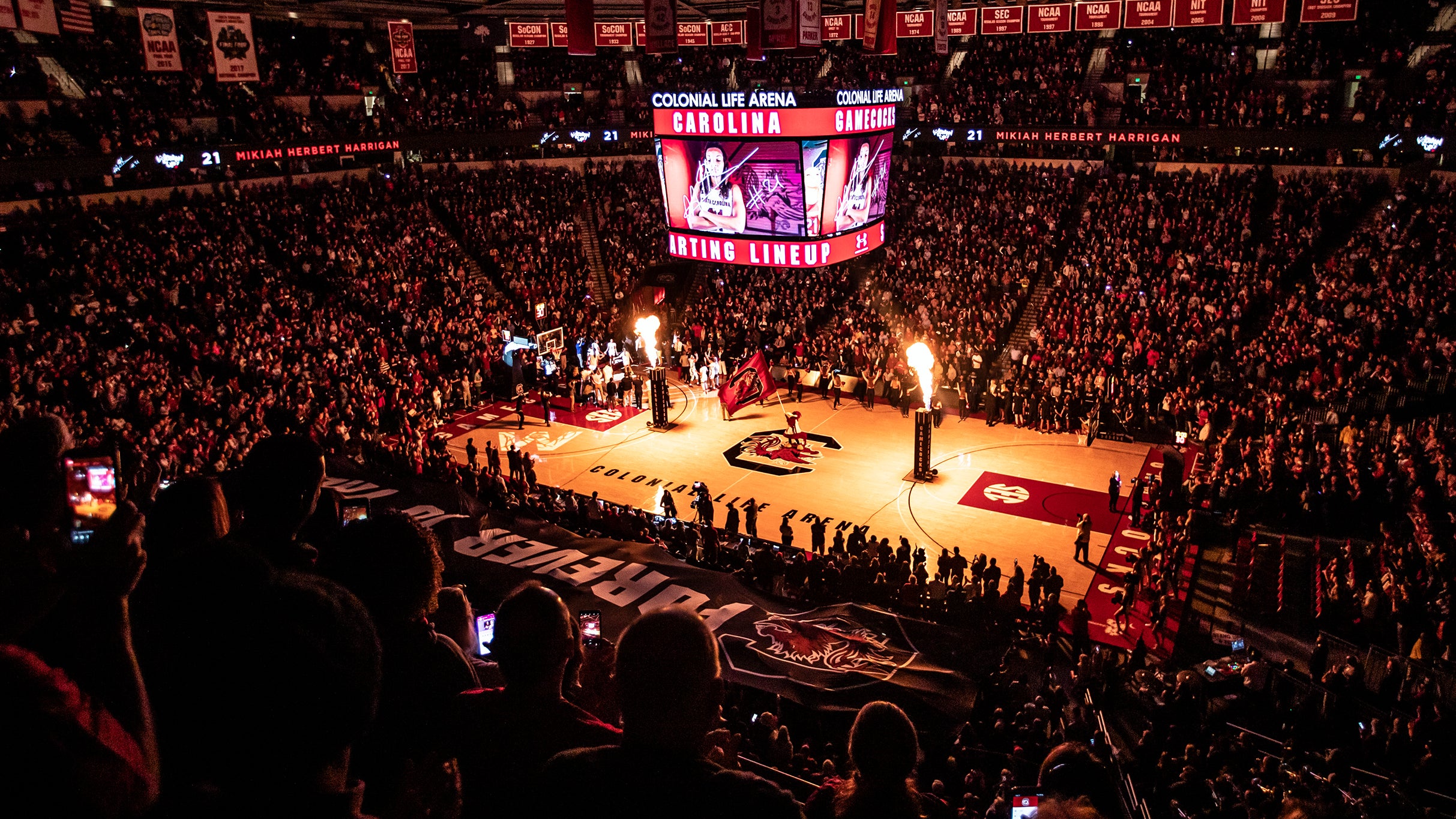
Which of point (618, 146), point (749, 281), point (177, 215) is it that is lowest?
point (749, 281)

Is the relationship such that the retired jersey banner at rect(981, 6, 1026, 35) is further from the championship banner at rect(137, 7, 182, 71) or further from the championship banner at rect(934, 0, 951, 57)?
the championship banner at rect(137, 7, 182, 71)

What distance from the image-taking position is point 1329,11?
82.9ft

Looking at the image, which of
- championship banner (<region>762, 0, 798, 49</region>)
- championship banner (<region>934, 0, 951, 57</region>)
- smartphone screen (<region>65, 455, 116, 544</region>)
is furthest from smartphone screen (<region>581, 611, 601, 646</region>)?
championship banner (<region>934, 0, 951, 57</region>)

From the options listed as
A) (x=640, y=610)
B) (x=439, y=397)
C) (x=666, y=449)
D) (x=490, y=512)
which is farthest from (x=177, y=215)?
(x=640, y=610)

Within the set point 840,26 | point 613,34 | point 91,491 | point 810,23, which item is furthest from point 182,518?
point 613,34

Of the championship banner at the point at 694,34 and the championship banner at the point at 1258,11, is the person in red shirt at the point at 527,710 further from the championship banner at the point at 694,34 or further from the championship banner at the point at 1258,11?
the championship banner at the point at 694,34

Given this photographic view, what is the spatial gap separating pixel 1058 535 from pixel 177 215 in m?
28.3

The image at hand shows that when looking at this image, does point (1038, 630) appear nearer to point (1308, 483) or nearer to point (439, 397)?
point (1308, 483)

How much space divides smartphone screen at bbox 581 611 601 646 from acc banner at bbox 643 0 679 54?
16.5 m

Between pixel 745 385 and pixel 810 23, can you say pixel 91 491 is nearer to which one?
pixel 745 385

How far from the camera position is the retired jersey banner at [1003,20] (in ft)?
97.5

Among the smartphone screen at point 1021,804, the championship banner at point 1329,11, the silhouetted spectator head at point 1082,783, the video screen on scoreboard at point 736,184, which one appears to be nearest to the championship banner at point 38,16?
the video screen on scoreboard at point 736,184

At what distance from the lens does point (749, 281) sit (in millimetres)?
33312

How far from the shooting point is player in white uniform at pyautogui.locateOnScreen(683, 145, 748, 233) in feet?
69.4
